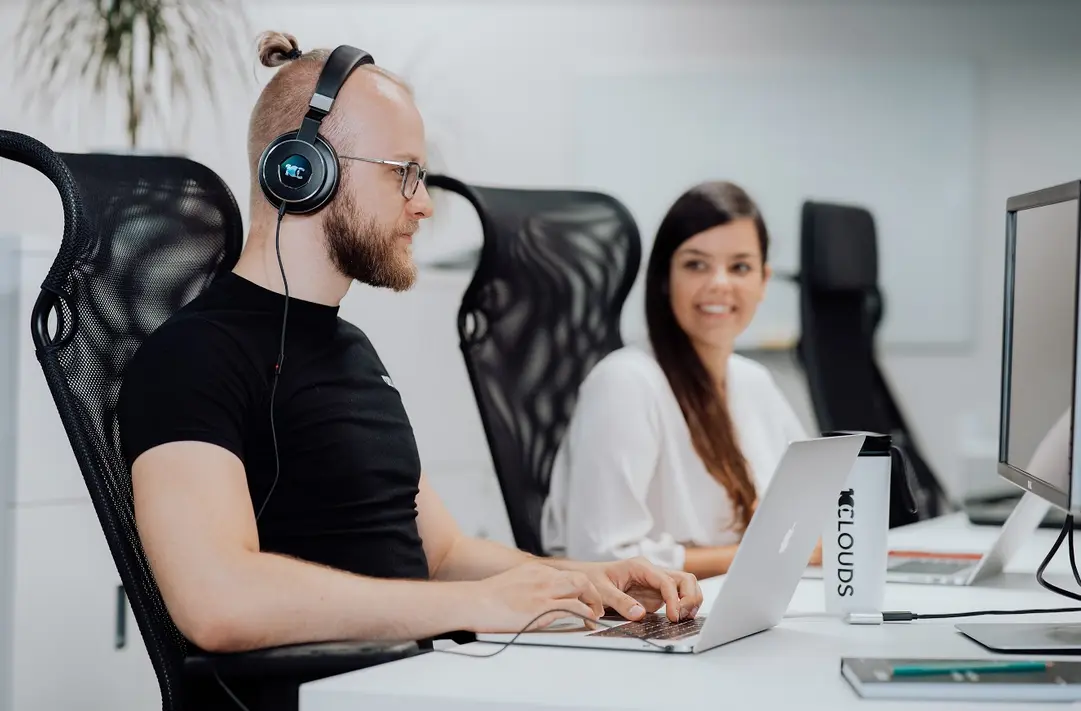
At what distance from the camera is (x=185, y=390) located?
1244mm

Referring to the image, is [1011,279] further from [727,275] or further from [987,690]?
[727,275]

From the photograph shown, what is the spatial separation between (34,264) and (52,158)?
3.00ft

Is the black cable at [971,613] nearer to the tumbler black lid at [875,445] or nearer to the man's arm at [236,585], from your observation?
the tumbler black lid at [875,445]

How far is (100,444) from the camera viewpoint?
1270 mm

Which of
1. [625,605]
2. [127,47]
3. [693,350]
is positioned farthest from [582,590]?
[127,47]

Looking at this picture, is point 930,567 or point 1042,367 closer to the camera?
point 1042,367

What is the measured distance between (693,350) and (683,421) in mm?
154

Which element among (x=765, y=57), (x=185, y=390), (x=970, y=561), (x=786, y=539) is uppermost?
(x=765, y=57)

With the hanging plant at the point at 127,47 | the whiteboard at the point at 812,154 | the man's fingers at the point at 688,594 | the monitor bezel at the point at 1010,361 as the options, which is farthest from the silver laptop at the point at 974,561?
the whiteboard at the point at 812,154

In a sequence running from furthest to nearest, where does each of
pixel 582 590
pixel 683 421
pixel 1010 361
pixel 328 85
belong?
1. pixel 683 421
2. pixel 328 85
3. pixel 1010 361
4. pixel 582 590

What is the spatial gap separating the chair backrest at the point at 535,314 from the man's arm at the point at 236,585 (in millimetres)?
609

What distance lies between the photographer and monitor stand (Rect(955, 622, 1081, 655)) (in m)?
1.09

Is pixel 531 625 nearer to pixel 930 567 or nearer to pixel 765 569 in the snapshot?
pixel 765 569

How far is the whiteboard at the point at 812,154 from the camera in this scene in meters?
4.14
